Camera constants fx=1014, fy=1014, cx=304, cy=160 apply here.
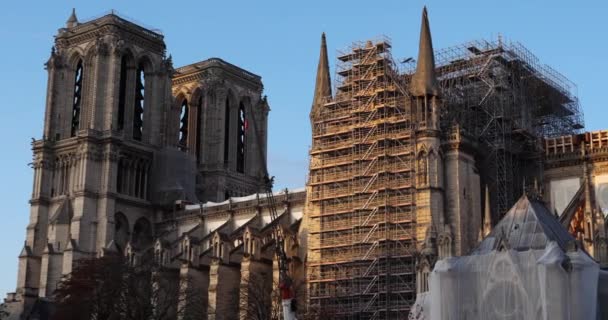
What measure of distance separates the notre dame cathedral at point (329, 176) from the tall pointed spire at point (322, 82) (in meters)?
0.14

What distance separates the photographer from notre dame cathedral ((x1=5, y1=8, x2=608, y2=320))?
56906 millimetres

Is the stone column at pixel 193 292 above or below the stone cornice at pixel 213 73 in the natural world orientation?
below

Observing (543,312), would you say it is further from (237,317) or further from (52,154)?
(52,154)

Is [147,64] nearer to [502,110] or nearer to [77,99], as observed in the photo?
[77,99]

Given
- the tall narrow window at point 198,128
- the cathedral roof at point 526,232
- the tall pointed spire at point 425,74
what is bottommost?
the cathedral roof at point 526,232

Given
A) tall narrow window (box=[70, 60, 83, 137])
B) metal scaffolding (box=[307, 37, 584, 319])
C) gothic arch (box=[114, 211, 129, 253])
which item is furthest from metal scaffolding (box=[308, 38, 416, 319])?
tall narrow window (box=[70, 60, 83, 137])

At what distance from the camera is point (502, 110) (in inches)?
2416

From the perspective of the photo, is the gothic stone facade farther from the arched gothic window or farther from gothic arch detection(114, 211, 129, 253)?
the arched gothic window

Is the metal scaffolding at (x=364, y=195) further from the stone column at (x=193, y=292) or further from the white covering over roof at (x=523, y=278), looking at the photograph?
the white covering over roof at (x=523, y=278)

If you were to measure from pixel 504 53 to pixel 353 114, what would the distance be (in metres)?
10.9

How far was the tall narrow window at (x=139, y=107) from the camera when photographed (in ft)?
267

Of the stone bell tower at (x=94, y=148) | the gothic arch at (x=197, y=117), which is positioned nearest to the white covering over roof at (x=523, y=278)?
the stone bell tower at (x=94, y=148)

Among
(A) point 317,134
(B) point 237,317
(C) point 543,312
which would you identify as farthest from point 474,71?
(C) point 543,312

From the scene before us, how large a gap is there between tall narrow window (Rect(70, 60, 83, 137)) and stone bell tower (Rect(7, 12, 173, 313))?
91 mm
